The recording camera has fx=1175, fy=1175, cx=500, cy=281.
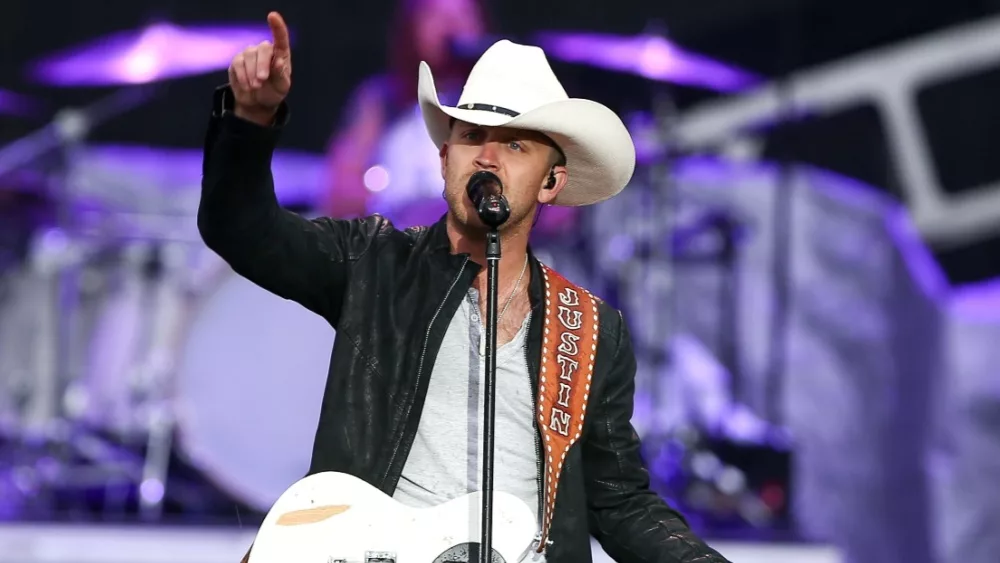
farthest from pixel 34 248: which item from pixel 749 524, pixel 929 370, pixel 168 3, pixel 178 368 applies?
pixel 929 370

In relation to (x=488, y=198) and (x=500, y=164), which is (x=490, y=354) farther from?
(x=500, y=164)

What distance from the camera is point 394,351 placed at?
2426mm

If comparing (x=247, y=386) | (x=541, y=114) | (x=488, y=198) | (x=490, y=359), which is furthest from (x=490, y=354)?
(x=247, y=386)

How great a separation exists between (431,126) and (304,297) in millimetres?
543

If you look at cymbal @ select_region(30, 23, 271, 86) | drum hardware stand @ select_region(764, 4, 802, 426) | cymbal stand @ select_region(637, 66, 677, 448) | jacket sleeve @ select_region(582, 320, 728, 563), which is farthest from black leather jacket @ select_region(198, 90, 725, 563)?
cymbal @ select_region(30, 23, 271, 86)

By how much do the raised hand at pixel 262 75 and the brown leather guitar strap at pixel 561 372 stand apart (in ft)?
2.68

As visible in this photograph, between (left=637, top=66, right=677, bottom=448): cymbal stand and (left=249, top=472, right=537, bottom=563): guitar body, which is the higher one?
(left=637, top=66, right=677, bottom=448): cymbal stand

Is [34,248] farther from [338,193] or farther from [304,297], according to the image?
[304,297]

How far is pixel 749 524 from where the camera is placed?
591 cm

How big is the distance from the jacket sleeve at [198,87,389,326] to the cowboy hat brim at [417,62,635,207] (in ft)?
1.25

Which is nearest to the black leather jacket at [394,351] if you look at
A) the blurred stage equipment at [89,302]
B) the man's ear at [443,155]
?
the man's ear at [443,155]

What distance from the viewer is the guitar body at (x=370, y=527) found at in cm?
217

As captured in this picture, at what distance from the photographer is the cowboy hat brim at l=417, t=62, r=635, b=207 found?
2.48 meters

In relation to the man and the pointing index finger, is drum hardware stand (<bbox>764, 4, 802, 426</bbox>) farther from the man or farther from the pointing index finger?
the pointing index finger
